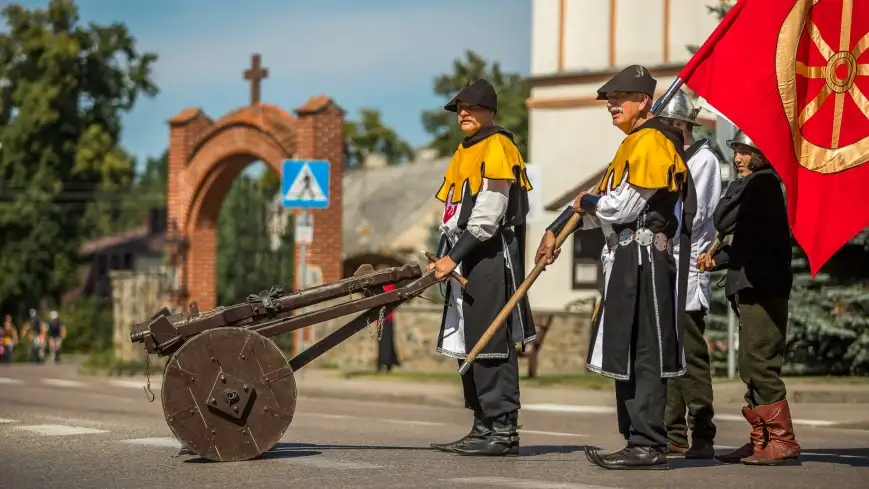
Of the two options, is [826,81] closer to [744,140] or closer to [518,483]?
[744,140]

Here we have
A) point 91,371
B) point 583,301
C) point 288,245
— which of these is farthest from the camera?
point 288,245

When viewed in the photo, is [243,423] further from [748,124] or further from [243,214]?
[243,214]

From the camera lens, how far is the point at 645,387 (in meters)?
8.20

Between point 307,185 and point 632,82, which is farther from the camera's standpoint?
point 307,185

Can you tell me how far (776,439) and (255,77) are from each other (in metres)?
21.8

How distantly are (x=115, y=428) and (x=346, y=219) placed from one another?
5583cm

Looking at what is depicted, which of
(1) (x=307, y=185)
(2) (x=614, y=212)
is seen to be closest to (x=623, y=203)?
(2) (x=614, y=212)

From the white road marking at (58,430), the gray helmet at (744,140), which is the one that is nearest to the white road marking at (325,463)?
the white road marking at (58,430)

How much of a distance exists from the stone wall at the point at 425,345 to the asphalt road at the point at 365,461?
12.7 metres

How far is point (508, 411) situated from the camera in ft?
29.7

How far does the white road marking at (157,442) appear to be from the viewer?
32.9ft

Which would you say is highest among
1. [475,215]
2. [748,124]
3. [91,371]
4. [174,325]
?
[748,124]

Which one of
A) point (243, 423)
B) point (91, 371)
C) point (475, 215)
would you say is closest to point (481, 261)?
point (475, 215)

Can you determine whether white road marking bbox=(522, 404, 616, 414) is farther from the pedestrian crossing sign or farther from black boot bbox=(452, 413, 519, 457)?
black boot bbox=(452, 413, 519, 457)
